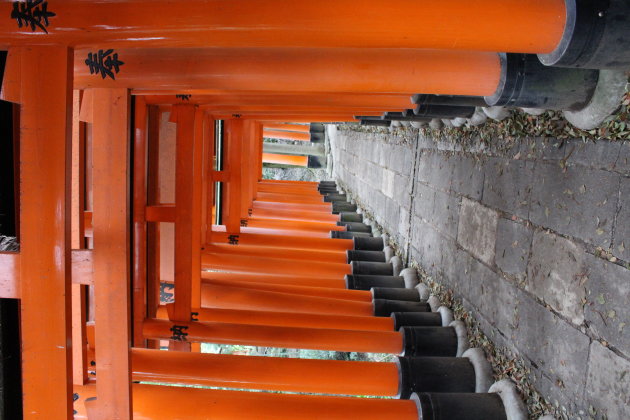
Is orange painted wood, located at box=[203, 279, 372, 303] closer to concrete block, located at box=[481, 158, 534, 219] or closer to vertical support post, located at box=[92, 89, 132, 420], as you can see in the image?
concrete block, located at box=[481, 158, 534, 219]

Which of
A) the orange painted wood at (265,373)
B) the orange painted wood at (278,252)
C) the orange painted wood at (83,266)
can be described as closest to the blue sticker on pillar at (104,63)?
the orange painted wood at (83,266)

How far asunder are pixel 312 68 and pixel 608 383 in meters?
1.72

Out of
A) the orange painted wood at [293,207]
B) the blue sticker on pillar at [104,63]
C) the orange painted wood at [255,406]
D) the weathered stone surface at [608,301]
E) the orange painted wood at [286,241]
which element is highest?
the blue sticker on pillar at [104,63]

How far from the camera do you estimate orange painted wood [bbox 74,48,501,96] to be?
2.22m

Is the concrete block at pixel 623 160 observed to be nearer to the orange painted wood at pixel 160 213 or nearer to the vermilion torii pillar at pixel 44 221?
the vermilion torii pillar at pixel 44 221

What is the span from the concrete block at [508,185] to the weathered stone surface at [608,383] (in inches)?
36.5

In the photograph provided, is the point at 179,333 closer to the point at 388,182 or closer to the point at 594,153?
the point at 594,153

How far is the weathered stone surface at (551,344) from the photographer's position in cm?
245

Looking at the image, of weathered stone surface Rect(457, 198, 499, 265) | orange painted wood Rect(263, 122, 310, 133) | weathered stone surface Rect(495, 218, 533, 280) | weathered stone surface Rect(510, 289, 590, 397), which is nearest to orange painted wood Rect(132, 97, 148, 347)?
weathered stone surface Rect(457, 198, 499, 265)

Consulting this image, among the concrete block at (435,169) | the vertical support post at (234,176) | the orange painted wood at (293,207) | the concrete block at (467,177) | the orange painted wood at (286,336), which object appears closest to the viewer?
the concrete block at (467,177)

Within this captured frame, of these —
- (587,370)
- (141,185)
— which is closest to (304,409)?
(587,370)

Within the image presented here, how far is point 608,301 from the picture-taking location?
2236mm

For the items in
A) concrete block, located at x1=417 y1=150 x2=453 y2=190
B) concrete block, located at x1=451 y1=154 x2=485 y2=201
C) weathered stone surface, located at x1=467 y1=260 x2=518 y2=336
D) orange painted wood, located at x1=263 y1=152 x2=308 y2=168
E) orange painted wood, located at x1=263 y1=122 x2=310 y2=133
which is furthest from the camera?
orange painted wood, located at x1=263 y1=152 x2=308 y2=168

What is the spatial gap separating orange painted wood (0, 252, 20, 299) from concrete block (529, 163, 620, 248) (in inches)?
87.3
